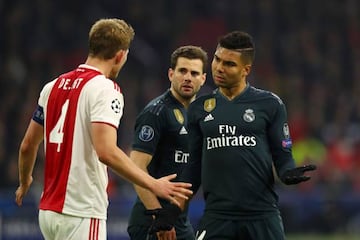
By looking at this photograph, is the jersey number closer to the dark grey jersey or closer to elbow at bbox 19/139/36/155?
elbow at bbox 19/139/36/155

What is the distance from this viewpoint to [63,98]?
21.2ft

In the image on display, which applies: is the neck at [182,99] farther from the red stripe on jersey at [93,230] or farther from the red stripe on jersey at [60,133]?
the red stripe on jersey at [93,230]

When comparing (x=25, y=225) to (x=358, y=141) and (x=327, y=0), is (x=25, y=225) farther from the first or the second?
(x=327, y=0)

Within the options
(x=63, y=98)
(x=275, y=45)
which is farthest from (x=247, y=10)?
(x=63, y=98)

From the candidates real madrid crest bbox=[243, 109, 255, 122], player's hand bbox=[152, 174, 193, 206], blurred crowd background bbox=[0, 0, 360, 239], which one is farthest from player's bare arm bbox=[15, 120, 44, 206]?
blurred crowd background bbox=[0, 0, 360, 239]

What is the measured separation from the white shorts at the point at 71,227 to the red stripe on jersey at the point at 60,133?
0.06 m

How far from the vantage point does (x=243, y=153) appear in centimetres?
698

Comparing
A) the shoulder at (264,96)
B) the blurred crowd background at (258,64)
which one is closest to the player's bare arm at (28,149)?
the shoulder at (264,96)

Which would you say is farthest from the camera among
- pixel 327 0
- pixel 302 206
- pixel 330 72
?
pixel 327 0

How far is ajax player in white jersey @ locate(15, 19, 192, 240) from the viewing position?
632cm

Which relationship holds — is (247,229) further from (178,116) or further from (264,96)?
(178,116)

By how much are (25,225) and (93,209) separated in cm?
798

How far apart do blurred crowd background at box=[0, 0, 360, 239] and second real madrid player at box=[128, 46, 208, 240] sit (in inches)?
305

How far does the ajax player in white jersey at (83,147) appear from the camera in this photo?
6316 mm
